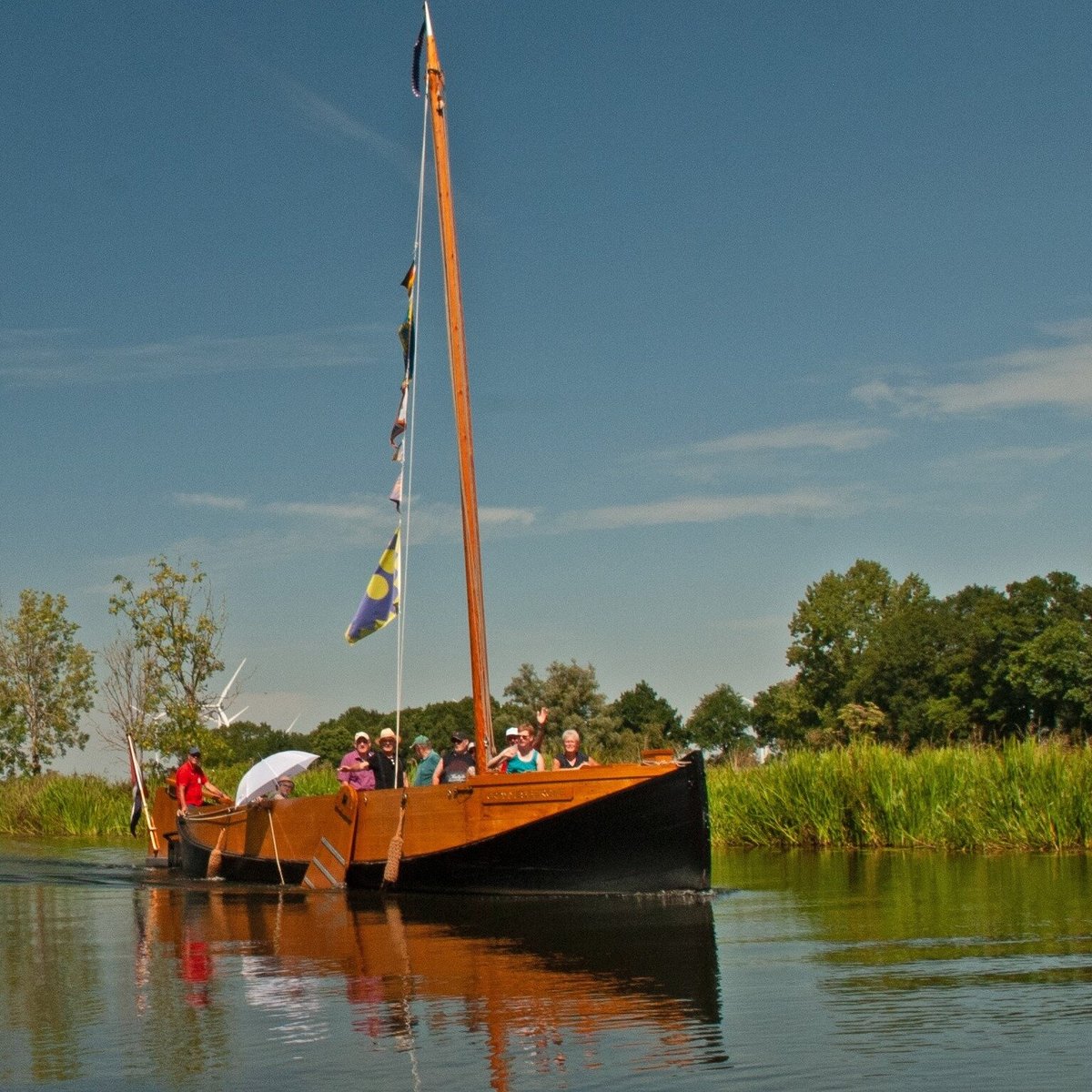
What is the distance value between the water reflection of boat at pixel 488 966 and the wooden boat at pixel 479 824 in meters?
0.39

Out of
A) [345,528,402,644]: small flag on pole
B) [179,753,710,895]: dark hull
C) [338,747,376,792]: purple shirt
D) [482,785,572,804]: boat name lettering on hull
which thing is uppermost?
[345,528,402,644]: small flag on pole

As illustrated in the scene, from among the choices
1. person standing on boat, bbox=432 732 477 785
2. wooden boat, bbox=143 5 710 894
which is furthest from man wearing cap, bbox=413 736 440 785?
wooden boat, bbox=143 5 710 894

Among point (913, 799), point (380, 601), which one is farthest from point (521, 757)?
point (913, 799)

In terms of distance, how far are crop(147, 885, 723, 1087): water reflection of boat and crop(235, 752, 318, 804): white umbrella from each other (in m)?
3.19

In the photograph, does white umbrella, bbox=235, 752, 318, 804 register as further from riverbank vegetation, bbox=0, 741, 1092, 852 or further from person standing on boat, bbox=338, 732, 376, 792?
riverbank vegetation, bbox=0, 741, 1092, 852

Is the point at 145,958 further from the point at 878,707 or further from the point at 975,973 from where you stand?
the point at 878,707

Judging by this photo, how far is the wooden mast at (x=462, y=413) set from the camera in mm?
19391

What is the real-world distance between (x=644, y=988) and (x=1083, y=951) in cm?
346

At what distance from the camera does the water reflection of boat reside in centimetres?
918

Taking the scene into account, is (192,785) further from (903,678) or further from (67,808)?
(903,678)

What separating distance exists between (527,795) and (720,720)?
4095 inches

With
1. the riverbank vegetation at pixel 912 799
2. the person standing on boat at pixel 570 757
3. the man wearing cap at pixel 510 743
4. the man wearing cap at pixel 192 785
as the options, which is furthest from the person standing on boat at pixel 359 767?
the riverbank vegetation at pixel 912 799

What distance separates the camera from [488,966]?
12.1 m

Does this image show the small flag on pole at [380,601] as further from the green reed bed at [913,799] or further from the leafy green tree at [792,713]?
the leafy green tree at [792,713]
